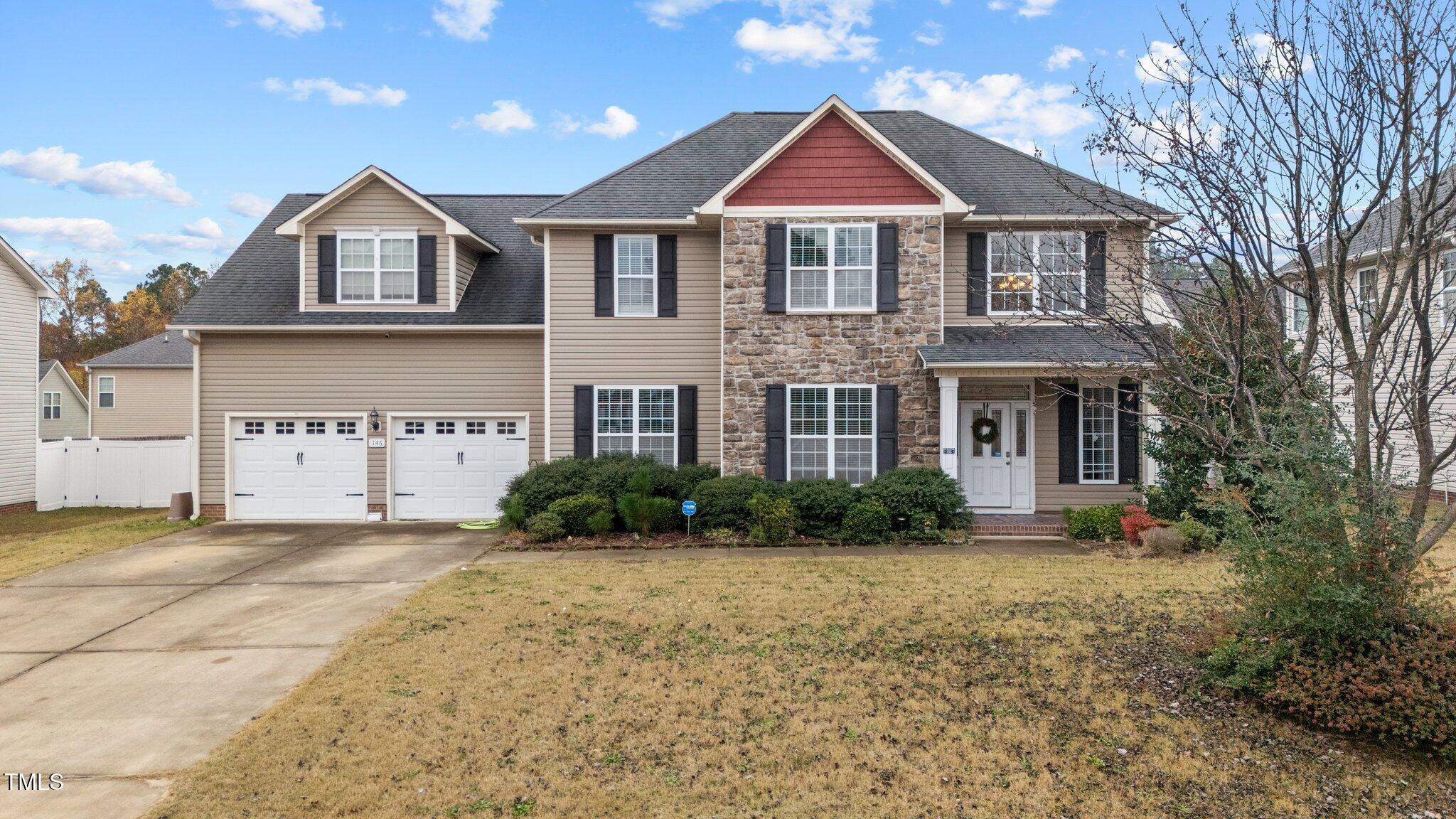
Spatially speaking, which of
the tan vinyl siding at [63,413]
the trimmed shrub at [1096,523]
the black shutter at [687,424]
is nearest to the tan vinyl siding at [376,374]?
the black shutter at [687,424]

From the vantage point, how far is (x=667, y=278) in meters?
14.0

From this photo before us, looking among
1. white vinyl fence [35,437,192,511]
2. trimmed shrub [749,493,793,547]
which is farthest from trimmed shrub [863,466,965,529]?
white vinyl fence [35,437,192,511]

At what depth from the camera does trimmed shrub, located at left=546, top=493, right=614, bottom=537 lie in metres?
12.5

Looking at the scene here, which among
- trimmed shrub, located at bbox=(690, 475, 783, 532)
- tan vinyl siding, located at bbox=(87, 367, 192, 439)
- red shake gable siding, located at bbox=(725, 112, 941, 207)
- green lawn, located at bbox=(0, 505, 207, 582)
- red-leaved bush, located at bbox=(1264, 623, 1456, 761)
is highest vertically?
red shake gable siding, located at bbox=(725, 112, 941, 207)

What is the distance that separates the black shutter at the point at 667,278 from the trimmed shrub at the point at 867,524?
485 cm

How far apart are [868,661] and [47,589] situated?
1022 cm

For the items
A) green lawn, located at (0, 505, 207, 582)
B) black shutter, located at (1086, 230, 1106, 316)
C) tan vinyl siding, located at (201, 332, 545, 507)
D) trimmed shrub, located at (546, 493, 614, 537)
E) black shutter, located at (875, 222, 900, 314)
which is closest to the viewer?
black shutter, located at (1086, 230, 1106, 316)

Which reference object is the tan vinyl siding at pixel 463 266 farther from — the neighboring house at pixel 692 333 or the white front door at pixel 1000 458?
the white front door at pixel 1000 458

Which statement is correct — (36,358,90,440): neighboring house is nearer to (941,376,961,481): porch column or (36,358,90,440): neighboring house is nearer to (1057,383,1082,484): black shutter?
(941,376,961,481): porch column

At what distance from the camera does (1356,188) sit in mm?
5527

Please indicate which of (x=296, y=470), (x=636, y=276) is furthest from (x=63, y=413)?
(x=636, y=276)

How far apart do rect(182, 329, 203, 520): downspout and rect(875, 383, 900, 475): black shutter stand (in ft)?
41.6

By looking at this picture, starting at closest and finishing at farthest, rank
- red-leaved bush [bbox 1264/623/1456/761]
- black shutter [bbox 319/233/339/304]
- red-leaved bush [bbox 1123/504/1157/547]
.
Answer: red-leaved bush [bbox 1264/623/1456/761]
red-leaved bush [bbox 1123/504/1157/547]
black shutter [bbox 319/233/339/304]

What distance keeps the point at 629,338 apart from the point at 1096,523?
8.29m
